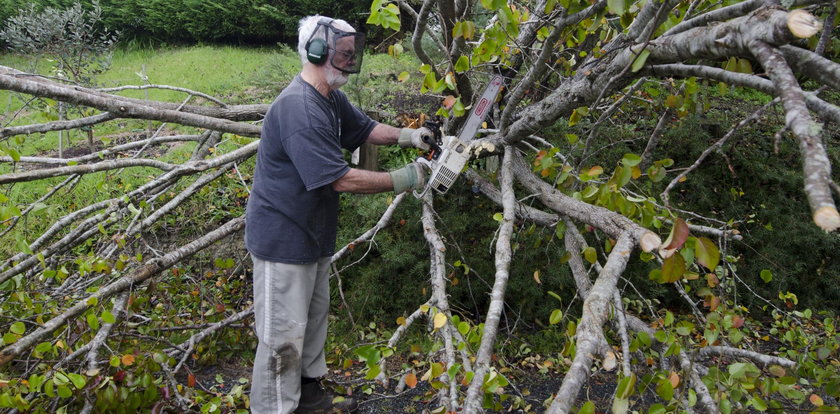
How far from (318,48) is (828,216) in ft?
7.00

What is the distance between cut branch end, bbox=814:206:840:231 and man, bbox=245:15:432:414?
5.97 feet

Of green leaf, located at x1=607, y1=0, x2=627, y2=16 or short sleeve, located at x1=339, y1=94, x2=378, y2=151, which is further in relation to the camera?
short sleeve, located at x1=339, y1=94, x2=378, y2=151

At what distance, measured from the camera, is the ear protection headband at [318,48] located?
245cm

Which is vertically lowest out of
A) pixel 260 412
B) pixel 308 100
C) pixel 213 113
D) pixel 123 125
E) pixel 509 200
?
pixel 123 125

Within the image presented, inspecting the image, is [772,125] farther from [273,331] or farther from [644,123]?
[273,331]

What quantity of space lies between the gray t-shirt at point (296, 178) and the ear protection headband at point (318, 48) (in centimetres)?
13

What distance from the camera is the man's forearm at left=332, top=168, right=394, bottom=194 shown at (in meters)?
2.40

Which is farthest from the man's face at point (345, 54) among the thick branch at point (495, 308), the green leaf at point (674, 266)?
the green leaf at point (674, 266)

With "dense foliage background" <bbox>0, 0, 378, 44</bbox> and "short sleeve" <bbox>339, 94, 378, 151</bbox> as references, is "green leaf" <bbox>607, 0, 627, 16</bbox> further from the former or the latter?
"dense foliage background" <bbox>0, 0, 378, 44</bbox>

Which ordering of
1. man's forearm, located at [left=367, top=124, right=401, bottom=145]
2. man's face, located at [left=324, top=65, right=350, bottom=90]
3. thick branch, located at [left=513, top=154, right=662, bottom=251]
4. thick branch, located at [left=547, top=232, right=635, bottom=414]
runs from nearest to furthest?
thick branch, located at [left=547, top=232, right=635, bottom=414] → thick branch, located at [left=513, top=154, right=662, bottom=251] → man's face, located at [left=324, top=65, right=350, bottom=90] → man's forearm, located at [left=367, top=124, right=401, bottom=145]

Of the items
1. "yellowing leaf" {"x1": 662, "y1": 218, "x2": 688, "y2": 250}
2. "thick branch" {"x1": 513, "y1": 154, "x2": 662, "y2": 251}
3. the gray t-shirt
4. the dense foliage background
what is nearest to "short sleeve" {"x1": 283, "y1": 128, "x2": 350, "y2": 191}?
the gray t-shirt

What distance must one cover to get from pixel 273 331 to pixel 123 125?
5861 mm

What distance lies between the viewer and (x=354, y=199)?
14.0 ft

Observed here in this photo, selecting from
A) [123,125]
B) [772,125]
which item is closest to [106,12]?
[123,125]
